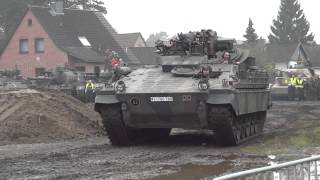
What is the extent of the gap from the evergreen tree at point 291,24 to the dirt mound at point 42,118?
75978 mm

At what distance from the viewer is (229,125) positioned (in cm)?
1430

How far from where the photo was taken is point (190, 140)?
55.8 ft

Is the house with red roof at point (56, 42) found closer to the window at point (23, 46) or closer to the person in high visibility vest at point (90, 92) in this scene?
the window at point (23, 46)

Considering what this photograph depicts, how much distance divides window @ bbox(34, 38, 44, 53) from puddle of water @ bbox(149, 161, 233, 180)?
4045cm

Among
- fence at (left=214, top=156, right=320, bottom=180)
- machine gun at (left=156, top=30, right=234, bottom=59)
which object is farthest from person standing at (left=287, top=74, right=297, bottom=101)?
fence at (left=214, top=156, right=320, bottom=180)

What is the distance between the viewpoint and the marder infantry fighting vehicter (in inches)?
557

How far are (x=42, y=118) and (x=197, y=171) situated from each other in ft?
26.0

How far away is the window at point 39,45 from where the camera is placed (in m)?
51.2

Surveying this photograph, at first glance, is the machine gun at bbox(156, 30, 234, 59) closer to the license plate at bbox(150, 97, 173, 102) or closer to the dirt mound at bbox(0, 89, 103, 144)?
the license plate at bbox(150, 97, 173, 102)

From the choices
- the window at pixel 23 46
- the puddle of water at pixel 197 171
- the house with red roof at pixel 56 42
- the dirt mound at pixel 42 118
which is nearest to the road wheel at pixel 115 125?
the dirt mound at pixel 42 118

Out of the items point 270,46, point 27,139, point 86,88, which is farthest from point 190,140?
point 270,46

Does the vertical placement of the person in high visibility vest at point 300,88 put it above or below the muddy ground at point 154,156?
above

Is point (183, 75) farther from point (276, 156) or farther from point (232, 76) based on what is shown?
point (276, 156)

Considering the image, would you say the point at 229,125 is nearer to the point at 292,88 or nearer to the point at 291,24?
the point at 292,88
